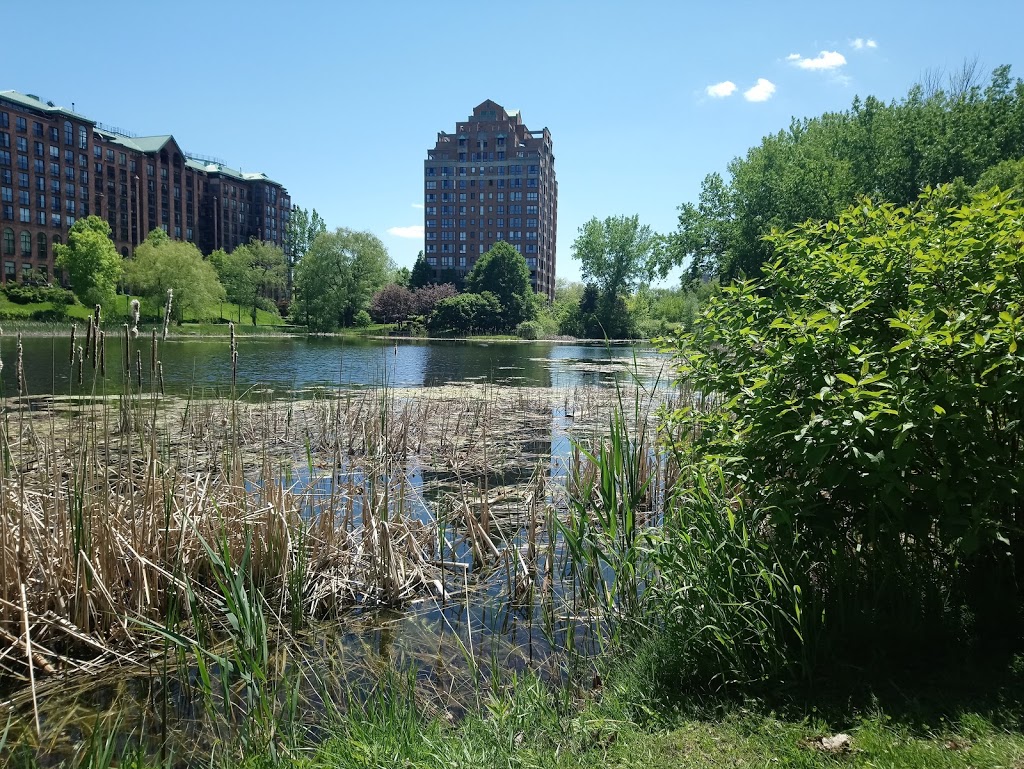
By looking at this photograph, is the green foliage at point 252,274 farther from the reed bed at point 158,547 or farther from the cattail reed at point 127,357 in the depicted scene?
the cattail reed at point 127,357

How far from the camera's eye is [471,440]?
11.5 m

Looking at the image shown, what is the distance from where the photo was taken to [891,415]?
3.18 m

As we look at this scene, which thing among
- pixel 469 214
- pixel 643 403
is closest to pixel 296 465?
pixel 643 403

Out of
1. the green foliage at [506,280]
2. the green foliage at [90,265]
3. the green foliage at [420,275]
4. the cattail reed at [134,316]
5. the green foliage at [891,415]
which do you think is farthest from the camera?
the green foliage at [420,275]

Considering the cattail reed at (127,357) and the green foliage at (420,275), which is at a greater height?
the green foliage at (420,275)

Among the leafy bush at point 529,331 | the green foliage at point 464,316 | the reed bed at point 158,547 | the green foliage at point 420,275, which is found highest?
the green foliage at point 420,275

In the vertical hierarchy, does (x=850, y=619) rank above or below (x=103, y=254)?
below

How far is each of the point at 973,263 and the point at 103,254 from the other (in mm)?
79656

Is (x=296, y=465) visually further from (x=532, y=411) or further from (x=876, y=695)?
(x=876, y=695)

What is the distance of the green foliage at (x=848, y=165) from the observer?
35.9m

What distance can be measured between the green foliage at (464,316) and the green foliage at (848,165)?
1454 inches

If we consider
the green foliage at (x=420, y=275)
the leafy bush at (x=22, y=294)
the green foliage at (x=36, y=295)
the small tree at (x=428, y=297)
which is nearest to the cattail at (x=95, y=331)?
the small tree at (x=428, y=297)

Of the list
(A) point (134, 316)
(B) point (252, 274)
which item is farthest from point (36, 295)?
(A) point (134, 316)

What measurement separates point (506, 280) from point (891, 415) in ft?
314
